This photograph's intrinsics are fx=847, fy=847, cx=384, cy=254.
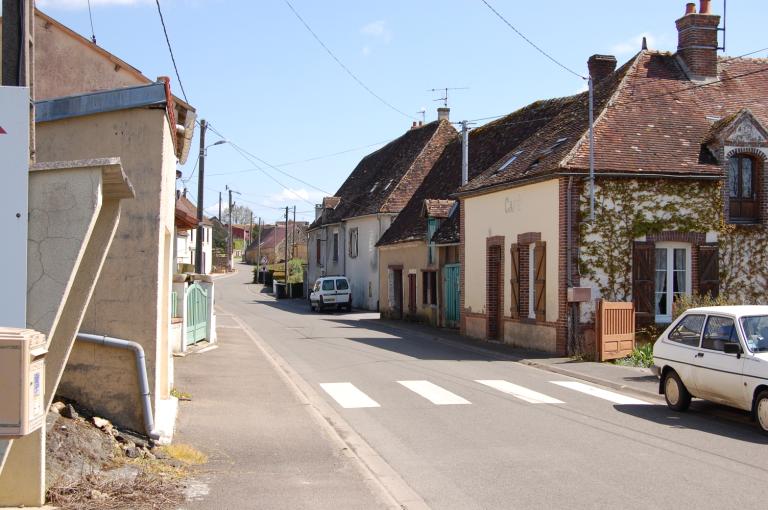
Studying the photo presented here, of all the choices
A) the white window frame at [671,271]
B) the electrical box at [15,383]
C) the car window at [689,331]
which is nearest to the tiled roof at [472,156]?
the white window frame at [671,271]

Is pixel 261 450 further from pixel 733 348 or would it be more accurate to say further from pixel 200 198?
pixel 200 198

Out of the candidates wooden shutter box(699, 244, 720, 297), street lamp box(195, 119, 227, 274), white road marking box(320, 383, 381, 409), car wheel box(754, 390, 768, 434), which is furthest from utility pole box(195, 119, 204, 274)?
car wheel box(754, 390, 768, 434)

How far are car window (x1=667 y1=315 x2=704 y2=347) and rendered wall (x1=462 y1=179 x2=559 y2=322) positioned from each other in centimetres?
819

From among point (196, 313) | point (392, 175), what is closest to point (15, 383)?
point (196, 313)

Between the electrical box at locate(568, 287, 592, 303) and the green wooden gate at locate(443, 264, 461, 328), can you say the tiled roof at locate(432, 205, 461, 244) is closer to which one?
the green wooden gate at locate(443, 264, 461, 328)

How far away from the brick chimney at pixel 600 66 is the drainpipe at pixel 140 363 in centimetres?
2144

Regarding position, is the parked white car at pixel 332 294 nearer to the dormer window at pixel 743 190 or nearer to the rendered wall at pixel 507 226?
the rendered wall at pixel 507 226

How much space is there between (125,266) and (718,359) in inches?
307

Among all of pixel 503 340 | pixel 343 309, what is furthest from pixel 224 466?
pixel 343 309

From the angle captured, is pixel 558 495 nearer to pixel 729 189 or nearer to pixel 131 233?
pixel 131 233

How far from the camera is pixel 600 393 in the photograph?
48.8 ft

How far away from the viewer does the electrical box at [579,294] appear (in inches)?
800

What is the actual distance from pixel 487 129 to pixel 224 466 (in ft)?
98.0

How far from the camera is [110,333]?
8891 mm
